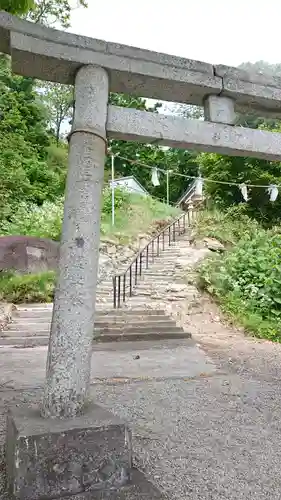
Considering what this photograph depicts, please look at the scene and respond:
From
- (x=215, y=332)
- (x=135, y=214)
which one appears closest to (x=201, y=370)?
(x=215, y=332)

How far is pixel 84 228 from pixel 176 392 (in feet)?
9.34

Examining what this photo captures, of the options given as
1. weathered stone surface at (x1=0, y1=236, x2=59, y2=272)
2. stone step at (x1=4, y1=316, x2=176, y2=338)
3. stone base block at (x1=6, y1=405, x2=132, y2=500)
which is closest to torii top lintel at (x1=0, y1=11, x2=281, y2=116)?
stone base block at (x1=6, y1=405, x2=132, y2=500)

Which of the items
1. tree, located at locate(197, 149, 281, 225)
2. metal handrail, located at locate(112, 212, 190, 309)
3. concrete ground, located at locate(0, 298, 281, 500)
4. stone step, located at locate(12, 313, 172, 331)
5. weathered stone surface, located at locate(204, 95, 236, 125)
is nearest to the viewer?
concrete ground, located at locate(0, 298, 281, 500)

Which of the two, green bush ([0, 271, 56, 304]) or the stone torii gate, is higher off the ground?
the stone torii gate

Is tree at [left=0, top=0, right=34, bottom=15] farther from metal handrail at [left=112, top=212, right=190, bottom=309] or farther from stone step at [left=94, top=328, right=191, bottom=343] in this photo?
metal handrail at [left=112, top=212, right=190, bottom=309]

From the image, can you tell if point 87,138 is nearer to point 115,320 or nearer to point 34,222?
point 115,320

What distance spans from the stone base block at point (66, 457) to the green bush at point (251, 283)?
7079mm

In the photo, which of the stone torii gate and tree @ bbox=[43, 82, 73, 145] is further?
tree @ bbox=[43, 82, 73, 145]

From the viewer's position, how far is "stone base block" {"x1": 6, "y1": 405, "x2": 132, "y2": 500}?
2.28 m

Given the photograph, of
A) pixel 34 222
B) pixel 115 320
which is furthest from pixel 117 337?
pixel 34 222

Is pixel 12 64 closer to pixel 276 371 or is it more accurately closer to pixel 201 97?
pixel 201 97

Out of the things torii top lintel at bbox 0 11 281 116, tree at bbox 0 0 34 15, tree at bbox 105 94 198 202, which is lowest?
torii top lintel at bbox 0 11 281 116

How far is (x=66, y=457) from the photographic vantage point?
235cm

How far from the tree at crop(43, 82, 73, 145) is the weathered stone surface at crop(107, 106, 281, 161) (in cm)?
2137
